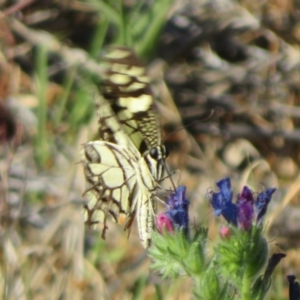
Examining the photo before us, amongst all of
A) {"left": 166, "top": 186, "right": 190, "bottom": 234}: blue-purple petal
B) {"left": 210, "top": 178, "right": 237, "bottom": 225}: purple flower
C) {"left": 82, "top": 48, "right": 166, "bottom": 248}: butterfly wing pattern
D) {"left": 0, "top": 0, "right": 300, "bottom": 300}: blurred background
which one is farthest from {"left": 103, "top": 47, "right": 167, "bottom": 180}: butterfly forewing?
{"left": 0, "top": 0, "right": 300, "bottom": 300}: blurred background

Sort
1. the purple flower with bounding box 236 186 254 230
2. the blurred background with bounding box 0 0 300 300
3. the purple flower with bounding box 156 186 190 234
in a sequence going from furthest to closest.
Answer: the blurred background with bounding box 0 0 300 300
the purple flower with bounding box 156 186 190 234
the purple flower with bounding box 236 186 254 230

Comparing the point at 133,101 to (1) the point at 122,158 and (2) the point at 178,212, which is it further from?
(2) the point at 178,212

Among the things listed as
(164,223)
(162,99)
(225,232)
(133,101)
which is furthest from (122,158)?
(162,99)

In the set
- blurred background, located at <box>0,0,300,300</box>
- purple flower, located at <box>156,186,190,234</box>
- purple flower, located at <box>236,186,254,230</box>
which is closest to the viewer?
purple flower, located at <box>236,186,254,230</box>

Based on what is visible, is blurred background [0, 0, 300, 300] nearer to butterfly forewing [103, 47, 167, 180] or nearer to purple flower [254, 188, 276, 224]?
butterfly forewing [103, 47, 167, 180]

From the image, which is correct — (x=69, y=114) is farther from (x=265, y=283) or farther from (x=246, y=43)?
(x=265, y=283)

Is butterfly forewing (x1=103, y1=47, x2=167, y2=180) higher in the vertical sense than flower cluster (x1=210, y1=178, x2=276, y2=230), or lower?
higher

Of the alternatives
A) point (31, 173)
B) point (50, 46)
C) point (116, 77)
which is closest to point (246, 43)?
point (50, 46)
